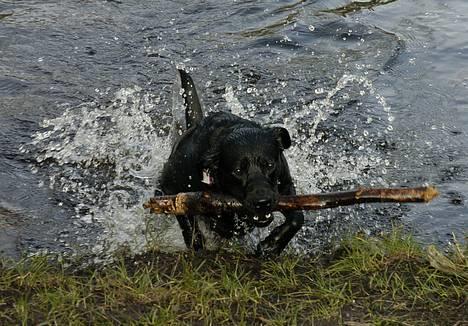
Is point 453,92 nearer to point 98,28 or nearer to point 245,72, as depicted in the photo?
point 245,72

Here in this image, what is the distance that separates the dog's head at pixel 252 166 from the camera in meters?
4.41

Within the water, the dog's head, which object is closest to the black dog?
the dog's head

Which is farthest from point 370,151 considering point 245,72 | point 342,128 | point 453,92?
point 245,72

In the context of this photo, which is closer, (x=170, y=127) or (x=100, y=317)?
(x=100, y=317)

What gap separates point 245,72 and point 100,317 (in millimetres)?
5410

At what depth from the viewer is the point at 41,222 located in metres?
5.91

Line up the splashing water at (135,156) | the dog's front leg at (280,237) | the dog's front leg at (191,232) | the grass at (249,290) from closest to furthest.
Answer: the grass at (249,290), the dog's front leg at (280,237), the dog's front leg at (191,232), the splashing water at (135,156)

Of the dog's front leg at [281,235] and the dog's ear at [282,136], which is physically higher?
the dog's ear at [282,136]

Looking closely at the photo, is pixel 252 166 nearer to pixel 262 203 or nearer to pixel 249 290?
pixel 262 203

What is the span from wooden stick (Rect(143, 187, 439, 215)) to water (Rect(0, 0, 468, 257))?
433 millimetres

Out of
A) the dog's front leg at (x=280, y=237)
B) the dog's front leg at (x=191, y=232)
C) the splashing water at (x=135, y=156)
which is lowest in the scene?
the splashing water at (x=135, y=156)

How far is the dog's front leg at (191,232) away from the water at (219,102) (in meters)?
0.11

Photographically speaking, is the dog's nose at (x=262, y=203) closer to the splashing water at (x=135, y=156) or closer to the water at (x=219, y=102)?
the water at (x=219, y=102)

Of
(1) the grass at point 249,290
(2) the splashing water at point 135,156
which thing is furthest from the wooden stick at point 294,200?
(2) the splashing water at point 135,156
